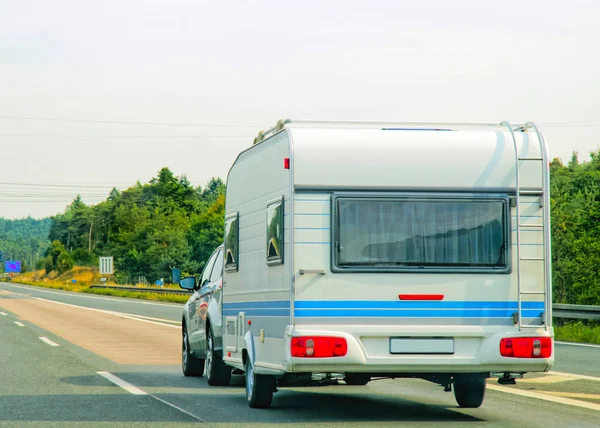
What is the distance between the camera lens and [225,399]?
11.1 metres

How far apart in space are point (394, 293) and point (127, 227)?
137272 millimetres

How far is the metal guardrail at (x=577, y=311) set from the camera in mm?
20547

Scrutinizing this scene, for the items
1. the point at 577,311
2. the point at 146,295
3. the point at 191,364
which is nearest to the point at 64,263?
the point at 146,295

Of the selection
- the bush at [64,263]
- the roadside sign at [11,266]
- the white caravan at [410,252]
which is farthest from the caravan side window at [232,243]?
the roadside sign at [11,266]

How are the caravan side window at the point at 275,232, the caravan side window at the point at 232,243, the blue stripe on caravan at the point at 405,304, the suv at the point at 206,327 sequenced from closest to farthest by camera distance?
the blue stripe on caravan at the point at 405,304
the caravan side window at the point at 275,232
the caravan side window at the point at 232,243
the suv at the point at 206,327

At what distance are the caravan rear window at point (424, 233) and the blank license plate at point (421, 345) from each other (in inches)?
23.8

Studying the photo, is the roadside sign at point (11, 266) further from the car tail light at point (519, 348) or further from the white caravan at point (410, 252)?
the car tail light at point (519, 348)

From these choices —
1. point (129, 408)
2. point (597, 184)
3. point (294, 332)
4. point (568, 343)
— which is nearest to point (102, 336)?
point (568, 343)

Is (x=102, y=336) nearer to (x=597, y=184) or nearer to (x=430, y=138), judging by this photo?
(x=430, y=138)

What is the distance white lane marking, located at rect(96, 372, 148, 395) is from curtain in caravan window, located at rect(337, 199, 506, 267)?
13.3 ft

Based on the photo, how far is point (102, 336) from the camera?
2327 cm

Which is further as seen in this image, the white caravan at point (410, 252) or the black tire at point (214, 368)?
the black tire at point (214, 368)

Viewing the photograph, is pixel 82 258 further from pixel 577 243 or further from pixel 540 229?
pixel 540 229

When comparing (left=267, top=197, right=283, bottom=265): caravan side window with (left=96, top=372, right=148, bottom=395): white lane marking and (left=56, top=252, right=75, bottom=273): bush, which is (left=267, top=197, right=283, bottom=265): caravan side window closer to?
(left=96, top=372, right=148, bottom=395): white lane marking
